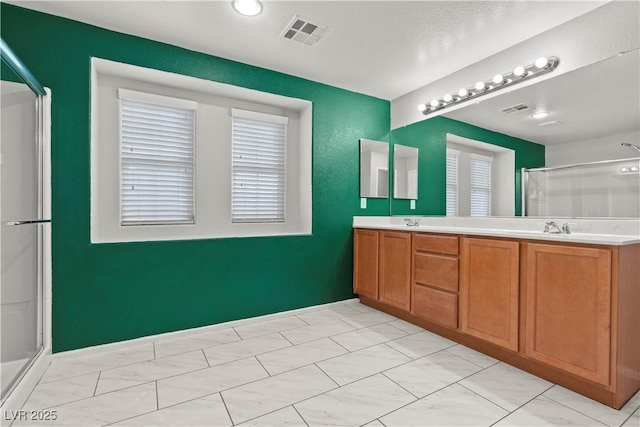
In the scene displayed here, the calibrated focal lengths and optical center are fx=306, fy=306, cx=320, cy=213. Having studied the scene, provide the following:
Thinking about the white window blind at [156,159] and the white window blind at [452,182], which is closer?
the white window blind at [156,159]

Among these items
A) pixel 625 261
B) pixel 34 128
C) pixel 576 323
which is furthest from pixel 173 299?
pixel 625 261

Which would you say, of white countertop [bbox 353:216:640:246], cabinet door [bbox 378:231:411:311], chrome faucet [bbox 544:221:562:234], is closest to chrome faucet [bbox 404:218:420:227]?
white countertop [bbox 353:216:640:246]

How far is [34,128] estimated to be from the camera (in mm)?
2088

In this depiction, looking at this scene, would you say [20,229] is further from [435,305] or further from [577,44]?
[577,44]

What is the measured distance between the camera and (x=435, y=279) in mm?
2555

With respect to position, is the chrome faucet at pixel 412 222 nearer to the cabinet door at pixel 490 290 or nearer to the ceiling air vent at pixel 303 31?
the cabinet door at pixel 490 290

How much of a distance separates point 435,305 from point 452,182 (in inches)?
51.1

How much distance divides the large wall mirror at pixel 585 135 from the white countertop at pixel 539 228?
59 mm

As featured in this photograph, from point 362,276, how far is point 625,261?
7.09 ft

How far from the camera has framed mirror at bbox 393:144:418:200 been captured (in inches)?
140

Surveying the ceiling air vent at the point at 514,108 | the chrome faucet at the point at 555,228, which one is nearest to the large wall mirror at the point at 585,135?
the ceiling air vent at the point at 514,108

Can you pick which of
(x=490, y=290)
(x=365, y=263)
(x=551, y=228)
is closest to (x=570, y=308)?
(x=490, y=290)

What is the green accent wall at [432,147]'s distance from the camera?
114 inches

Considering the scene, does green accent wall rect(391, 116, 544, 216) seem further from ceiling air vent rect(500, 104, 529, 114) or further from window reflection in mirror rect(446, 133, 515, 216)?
ceiling air vent rect(500, 104, 529, 114)
